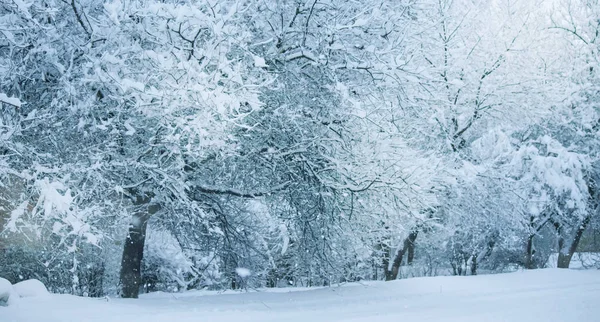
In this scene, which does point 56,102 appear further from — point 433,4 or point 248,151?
point 433,4

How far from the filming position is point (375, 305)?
7027mm

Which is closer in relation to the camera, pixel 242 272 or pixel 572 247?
pixel 242 272

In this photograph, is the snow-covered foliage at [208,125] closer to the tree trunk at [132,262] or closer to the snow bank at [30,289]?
the tree trunk at [132,262]

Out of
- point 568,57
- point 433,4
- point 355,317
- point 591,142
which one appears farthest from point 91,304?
point 568,57

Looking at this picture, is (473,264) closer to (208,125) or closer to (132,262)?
(132,262)

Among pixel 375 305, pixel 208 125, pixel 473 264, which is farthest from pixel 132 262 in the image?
pixel 473 264

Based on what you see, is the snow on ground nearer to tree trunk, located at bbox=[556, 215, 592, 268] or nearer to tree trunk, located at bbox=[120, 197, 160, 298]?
tree trunk, located at bbox=[120, 197, 160, 298]

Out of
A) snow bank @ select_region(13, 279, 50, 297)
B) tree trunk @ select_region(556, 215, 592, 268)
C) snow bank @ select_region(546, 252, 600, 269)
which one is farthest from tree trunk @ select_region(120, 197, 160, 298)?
snow bank @ select_region(546, 252, 600, 269)

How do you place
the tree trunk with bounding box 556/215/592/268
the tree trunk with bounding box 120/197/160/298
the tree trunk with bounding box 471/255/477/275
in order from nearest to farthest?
the tree trunk with bounding box 120/197/160/298 < the tree trunk with bounding box 556/215/592/268 < the tree trunk with bounding box 471/255/477/275

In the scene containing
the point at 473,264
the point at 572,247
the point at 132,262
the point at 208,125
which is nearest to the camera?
the point at 208,125

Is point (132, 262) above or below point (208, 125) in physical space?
below

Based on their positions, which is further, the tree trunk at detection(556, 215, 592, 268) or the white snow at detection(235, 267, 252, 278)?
the tree trunk at detection(556, 215, 592, 268)

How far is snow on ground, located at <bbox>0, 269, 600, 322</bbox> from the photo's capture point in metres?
5.34

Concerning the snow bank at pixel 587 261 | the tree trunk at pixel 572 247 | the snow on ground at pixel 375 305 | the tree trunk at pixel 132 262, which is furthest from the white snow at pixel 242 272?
the snow bank at pixel 587 261
